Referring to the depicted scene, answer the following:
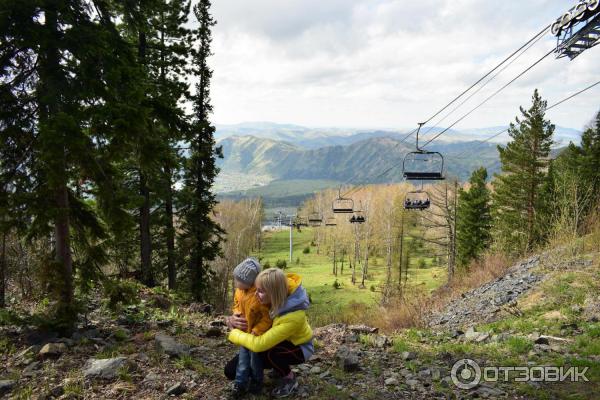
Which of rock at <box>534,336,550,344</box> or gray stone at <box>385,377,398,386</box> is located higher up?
gray stone at <box>385,377,398,386</box>

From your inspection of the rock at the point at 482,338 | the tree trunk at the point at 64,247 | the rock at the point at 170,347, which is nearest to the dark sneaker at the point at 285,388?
the rock at the point at 170,347


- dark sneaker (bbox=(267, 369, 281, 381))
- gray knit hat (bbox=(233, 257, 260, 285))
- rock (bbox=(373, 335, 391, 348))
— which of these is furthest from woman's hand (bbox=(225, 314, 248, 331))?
rock (bbox=(373, 335, 391, 348))

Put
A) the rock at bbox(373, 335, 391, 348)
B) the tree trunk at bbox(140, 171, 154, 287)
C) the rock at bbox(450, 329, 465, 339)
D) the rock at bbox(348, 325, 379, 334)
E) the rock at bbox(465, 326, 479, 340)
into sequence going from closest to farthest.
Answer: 1. the rock at bbox(373, 335, 391, 348)
2. the rock at bbox(465, 326, 479, 340)
3. the rock at bbox(450, 329, 465, 339)
4. the rock at bbox(348, 325, 379, 334)
5. the tree trunk at bbox(140, 171, 154, 287)

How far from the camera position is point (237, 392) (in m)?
4.94

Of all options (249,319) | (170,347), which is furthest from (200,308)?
(249,319)

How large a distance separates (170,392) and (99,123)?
14.7 ft

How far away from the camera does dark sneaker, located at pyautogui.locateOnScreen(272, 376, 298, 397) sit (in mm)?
5102

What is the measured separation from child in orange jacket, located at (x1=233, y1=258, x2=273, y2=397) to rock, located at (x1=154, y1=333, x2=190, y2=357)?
1.79 m

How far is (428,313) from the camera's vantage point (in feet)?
45.7

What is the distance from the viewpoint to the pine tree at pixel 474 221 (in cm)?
3541

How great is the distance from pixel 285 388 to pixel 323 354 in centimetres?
222

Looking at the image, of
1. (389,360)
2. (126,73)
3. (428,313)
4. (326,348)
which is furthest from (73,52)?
(428,313)

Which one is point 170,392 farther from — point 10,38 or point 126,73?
point 10,38

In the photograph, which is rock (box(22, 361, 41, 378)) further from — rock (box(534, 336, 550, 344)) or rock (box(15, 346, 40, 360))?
rock (box(534, 336, 550, 344))
